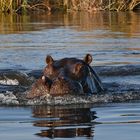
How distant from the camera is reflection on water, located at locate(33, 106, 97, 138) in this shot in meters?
4.82

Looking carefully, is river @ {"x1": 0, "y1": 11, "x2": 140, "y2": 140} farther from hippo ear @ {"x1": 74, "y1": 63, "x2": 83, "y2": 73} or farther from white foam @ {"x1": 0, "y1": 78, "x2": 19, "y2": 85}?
hippo ear @ {"x1": 74, "y1": 63, "x2": 83, "y2": 73}

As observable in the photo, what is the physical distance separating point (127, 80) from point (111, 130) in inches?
153

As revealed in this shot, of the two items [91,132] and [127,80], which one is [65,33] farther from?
[91,132]

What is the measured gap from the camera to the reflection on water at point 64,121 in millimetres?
4817

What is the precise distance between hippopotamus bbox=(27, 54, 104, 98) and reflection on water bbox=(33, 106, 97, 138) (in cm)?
18

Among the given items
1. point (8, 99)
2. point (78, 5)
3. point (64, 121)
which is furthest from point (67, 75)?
point (78, 5)

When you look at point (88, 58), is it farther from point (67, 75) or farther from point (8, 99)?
point (8, 99)

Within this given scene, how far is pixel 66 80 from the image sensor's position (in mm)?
6047

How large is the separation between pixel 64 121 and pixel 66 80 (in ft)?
2.30

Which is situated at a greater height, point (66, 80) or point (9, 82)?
point (66, 80)

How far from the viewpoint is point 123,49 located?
516 inches

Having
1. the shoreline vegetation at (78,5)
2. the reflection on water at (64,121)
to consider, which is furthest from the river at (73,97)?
the shoreline vegetation at (78,5)

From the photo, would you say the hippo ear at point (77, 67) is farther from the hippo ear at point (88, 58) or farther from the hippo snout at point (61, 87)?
the hippo snout at point (61, 87)

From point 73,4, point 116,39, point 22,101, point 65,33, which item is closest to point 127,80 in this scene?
point 22,101
